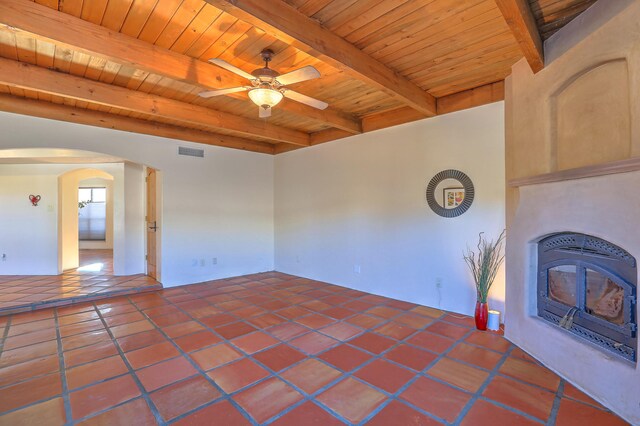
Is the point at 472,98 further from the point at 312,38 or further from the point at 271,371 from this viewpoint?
the point at 271,371

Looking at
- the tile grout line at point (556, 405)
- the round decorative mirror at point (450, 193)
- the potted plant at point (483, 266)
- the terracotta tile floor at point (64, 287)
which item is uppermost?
the round decorative mirror at point (450, 193)

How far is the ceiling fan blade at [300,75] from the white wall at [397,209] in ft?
6.86

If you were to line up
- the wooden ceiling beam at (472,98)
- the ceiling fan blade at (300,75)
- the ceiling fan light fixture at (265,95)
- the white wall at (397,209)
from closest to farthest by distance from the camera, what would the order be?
the ceiling fan blade at (300,75)
the ceiling fan light fixture at (265,95)
the wooden ceiling beam at (472,98)
the white wall at (397,209)

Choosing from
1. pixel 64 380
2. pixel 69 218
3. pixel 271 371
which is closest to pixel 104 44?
pixel 64 380

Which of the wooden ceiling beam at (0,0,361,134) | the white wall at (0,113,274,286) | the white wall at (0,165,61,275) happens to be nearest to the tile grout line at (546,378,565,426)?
the wooden ceiling beam at (0,0,361,134)

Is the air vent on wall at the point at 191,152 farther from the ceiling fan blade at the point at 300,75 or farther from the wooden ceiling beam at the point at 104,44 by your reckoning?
the ceiling fan blade at the point at 300,75

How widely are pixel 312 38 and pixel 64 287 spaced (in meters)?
5.04

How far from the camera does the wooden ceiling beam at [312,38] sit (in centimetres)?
178

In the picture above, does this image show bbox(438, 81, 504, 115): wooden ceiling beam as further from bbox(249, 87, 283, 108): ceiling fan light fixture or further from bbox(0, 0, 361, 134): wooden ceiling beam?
bbox(0, 0, 361, 134): wooden ceiling beam

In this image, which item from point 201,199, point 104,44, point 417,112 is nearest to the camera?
point 104,44

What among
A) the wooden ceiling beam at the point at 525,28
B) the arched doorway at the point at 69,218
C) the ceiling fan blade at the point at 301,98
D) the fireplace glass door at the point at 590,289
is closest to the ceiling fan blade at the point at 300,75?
the ceiling fan blade at the point at 301,98

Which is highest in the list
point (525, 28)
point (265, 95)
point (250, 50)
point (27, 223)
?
point (250, 50)

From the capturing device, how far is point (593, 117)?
2.09 metres

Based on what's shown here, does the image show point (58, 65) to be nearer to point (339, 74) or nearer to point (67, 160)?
point (339, 74)
